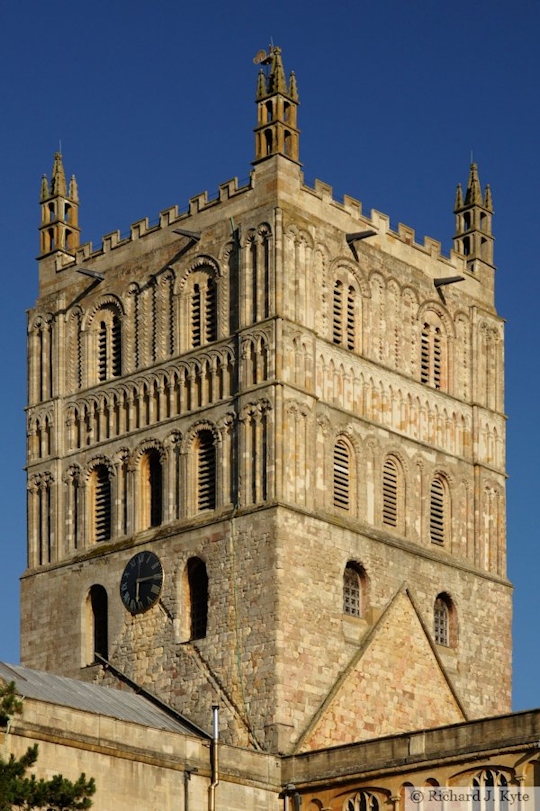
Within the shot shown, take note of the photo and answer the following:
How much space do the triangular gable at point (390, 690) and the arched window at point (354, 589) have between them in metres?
0.79

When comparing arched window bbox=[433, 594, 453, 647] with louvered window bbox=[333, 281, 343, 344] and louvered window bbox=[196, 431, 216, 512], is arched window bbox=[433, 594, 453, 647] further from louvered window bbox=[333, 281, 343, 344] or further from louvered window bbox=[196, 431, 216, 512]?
louvered window bbox=[333, 281, 343, 344]

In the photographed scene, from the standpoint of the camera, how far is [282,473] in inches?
2594

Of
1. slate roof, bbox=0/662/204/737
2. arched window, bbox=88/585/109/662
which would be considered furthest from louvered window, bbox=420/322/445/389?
slate roof, bbox=0/662/204/737

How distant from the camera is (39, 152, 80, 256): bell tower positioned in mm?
76000

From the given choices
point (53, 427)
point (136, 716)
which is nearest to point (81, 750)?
point (136, 716)

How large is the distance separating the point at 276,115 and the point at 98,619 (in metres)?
16.7

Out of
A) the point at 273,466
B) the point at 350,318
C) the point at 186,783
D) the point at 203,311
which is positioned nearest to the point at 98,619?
the point at 273,466

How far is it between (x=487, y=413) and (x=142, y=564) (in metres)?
13.3

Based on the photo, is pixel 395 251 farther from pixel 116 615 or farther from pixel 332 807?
pixel 332 807

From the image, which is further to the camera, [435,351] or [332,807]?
[435,351]

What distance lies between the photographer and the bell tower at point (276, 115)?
69.3 meters

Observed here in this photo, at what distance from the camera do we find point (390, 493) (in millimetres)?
70250

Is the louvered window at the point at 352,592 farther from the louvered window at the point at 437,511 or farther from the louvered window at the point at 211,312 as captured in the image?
the louvered window at the point at 211,312

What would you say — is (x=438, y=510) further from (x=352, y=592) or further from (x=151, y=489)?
(x=151, y=489)
